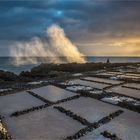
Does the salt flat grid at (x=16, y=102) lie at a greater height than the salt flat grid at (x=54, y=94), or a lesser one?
lesser

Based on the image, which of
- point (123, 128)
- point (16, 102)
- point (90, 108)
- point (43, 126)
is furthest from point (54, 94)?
point (123, 128)

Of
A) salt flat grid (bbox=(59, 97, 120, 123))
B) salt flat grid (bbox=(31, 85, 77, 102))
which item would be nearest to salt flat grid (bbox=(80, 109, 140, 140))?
salt flat grid (bbox=(59, 97, 120, 123))

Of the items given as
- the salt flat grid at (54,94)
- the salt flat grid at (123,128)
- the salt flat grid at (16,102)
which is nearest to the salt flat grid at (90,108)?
the salt flat grid at (123,128)

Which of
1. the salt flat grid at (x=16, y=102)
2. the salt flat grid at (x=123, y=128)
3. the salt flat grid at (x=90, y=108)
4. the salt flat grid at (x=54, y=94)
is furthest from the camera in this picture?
the salt flat grid at (x=54, y=94)

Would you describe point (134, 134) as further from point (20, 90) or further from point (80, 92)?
point (20, 90)

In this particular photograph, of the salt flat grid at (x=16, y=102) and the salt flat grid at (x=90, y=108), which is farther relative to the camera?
the salt flat grid at (x=16, y=102)

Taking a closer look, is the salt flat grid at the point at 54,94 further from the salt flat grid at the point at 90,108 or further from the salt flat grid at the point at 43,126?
the salt flat grid at the point at 43,126
